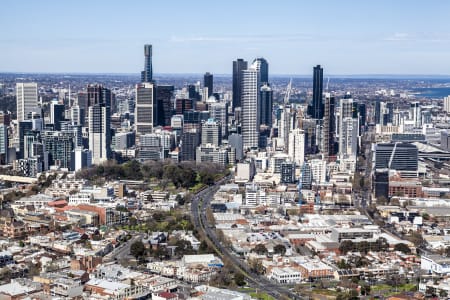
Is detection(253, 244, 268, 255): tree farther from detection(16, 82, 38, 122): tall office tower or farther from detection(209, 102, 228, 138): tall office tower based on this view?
detection(16, 82, 38, 122): tall office tower

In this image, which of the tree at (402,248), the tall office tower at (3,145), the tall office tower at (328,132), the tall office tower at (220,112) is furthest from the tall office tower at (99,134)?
the tree at (402,248)

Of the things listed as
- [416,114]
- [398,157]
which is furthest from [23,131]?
[416,114]

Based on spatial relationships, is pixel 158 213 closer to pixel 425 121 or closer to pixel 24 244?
pixel 24 244

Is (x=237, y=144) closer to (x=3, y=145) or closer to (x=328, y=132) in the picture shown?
(x=328, y=132)

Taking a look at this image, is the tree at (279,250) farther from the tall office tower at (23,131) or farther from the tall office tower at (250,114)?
the tall office tower at (250,114)

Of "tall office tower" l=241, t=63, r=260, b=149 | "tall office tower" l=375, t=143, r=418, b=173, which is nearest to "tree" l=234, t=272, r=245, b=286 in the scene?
"tall office tower" l=375, t=143, r=418, b=173

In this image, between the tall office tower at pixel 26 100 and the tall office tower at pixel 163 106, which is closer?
the tall office tower at pixel 26 100
